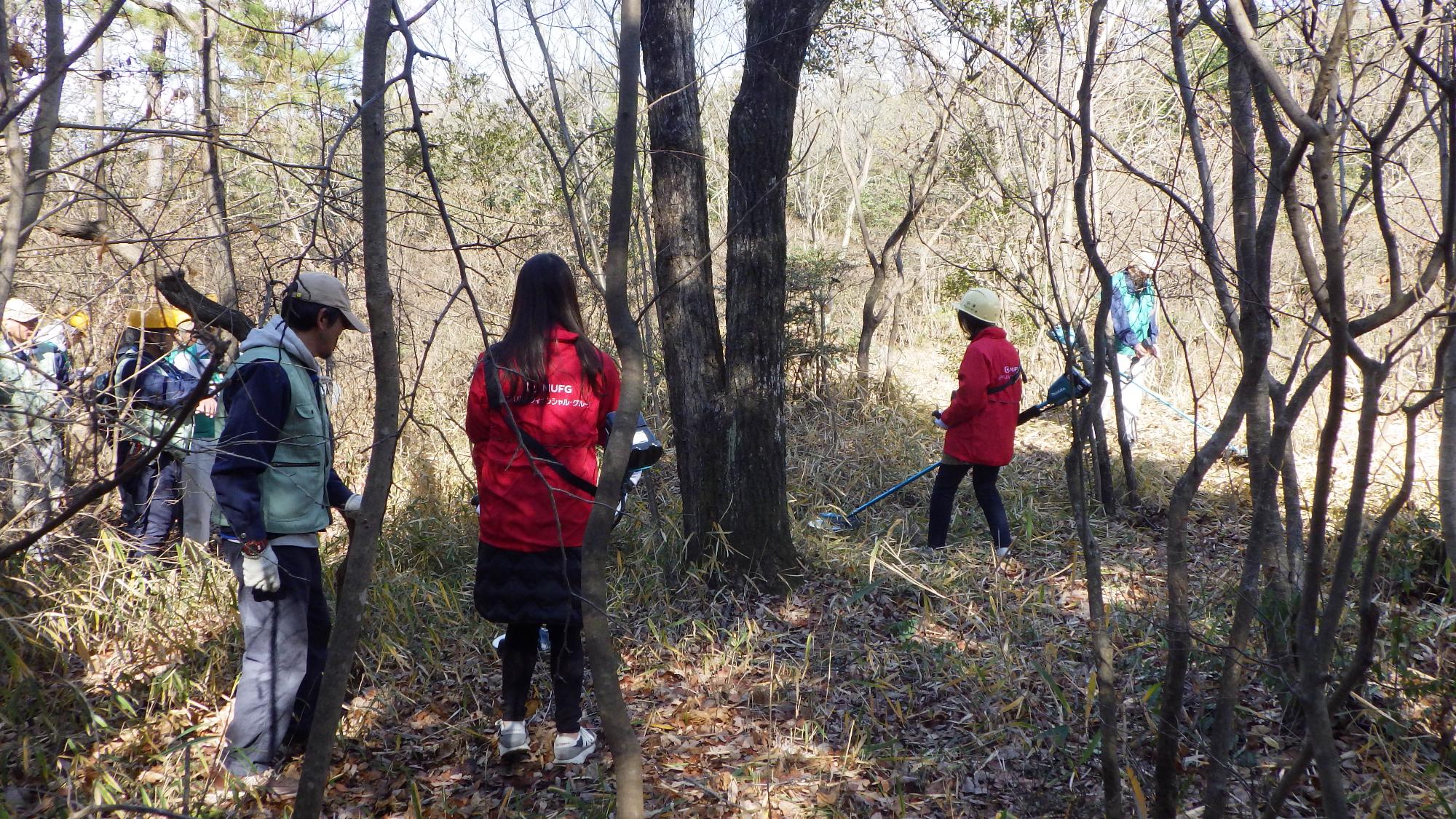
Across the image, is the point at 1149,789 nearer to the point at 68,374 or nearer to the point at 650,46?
the point at 650,46

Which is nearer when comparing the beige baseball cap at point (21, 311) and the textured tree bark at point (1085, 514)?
the textured tree bark at point (1085, 514)

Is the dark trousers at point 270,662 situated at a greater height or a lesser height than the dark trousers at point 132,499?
lesser

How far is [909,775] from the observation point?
3182 mm

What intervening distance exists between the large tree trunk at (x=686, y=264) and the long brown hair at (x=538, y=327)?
1.22m

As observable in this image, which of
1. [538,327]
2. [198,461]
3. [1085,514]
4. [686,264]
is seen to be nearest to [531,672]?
[538,327]

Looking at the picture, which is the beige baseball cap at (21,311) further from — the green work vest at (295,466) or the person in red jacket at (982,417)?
the person in red jacket at (982,417)

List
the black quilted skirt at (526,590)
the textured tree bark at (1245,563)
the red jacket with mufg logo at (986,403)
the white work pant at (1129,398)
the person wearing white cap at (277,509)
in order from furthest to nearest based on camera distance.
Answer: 1. the white work pant at (1129,398)
2. the red jacket with mufg logo at (986,403)
3. the black quilted skirt at (526,590)
4. the person wearing white cap at (277,509)
5. the textured tree bark at (1245,563)

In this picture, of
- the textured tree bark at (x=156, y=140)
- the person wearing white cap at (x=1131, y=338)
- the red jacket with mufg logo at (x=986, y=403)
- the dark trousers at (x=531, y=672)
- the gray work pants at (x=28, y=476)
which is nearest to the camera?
the dark trousers at (x=531, y=672)

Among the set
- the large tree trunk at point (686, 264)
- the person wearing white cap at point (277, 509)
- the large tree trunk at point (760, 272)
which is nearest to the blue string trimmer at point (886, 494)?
the large tree trunk at point (760, 272)

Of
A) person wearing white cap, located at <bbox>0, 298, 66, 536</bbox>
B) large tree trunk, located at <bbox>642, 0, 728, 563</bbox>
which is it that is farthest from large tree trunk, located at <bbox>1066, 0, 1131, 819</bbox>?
person wearing white cap, located at <bbox>0, 298, 66, 536</bbox>

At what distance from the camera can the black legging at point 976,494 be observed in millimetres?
5309

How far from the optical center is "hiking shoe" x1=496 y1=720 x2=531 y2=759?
3.29m

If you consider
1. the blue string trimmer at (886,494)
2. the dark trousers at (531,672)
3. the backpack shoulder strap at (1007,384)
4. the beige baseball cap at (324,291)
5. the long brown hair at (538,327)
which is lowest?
the dark trousers at (531,672)

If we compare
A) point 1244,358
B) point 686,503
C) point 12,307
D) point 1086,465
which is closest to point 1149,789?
point 1244,358
